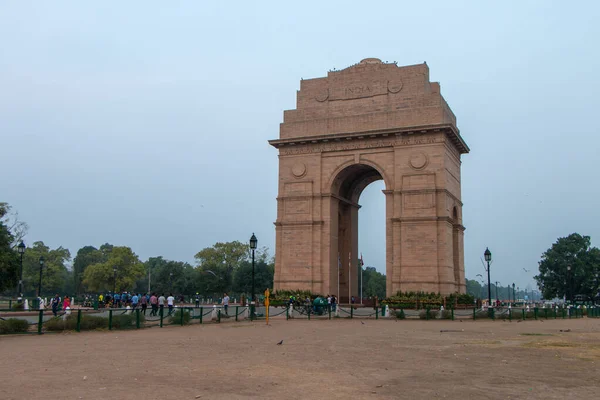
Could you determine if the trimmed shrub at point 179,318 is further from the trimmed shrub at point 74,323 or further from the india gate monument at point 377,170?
the india gate monument at point 377,170

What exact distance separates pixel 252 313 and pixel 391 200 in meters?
15.3

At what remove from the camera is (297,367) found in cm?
1143

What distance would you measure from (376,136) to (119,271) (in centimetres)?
5577

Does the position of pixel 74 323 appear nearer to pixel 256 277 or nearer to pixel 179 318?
pixel 179 318

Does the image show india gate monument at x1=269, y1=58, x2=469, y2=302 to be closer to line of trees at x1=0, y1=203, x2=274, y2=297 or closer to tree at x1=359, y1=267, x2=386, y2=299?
line of trees at x1=0, y1=203, x2=274, y2=297

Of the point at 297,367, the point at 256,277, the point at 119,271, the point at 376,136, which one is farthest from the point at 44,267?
the point at 297,367

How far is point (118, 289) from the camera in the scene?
8594cm

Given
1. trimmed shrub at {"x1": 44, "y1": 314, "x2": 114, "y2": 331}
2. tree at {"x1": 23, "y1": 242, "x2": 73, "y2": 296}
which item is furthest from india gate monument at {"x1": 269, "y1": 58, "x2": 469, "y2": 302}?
tree at {"x1": 23, "y1": 242, "x2": 73, "y2": 296}

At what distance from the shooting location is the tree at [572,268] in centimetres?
7750

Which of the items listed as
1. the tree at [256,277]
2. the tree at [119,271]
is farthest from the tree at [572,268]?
the tree at [119,271]

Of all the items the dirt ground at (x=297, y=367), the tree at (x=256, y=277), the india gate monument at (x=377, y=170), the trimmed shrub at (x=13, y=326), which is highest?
the india gate monument at (x=377, y=170)

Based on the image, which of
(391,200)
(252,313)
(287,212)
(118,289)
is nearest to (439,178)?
(391,200)

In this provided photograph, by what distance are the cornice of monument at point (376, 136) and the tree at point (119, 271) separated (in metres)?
49.2

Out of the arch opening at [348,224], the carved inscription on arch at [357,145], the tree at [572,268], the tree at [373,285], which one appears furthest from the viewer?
the tree at [373,285]
